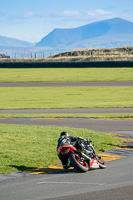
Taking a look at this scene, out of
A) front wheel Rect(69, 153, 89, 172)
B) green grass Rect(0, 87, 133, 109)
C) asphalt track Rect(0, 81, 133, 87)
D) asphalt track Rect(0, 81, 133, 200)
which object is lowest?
green grass Rect(0, 87, 133, 109)

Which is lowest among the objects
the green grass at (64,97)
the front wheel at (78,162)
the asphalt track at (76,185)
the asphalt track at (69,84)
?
the green grass at (64,97)

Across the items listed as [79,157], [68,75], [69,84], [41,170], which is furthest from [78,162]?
[68,75]

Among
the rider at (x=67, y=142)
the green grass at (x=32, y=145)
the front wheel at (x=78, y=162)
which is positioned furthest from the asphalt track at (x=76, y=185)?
the green grass at (x=32, y=145)

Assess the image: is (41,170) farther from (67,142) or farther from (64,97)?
(64,97)

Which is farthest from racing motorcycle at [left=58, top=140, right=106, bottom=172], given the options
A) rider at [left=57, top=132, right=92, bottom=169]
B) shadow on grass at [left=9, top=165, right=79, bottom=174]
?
shadow on grass at [left=9, top=165, right=79, bottom=174]

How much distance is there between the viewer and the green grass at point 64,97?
1696 inches

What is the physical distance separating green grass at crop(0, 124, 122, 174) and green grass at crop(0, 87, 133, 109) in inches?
746

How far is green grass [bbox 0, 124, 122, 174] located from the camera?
15.1 m

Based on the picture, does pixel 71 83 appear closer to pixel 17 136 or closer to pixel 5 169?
pixel 17 136

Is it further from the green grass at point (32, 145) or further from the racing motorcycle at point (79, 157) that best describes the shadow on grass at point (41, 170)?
the racing motorcycle at point (79, 157)

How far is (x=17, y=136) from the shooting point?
20.0m

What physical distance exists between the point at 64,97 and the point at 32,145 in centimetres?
3259

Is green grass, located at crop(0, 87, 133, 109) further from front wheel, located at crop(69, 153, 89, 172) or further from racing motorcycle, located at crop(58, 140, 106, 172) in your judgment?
front wheel, located at crop(69, 153, 89, 172)

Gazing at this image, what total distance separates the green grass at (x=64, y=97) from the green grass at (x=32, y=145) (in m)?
18.9
